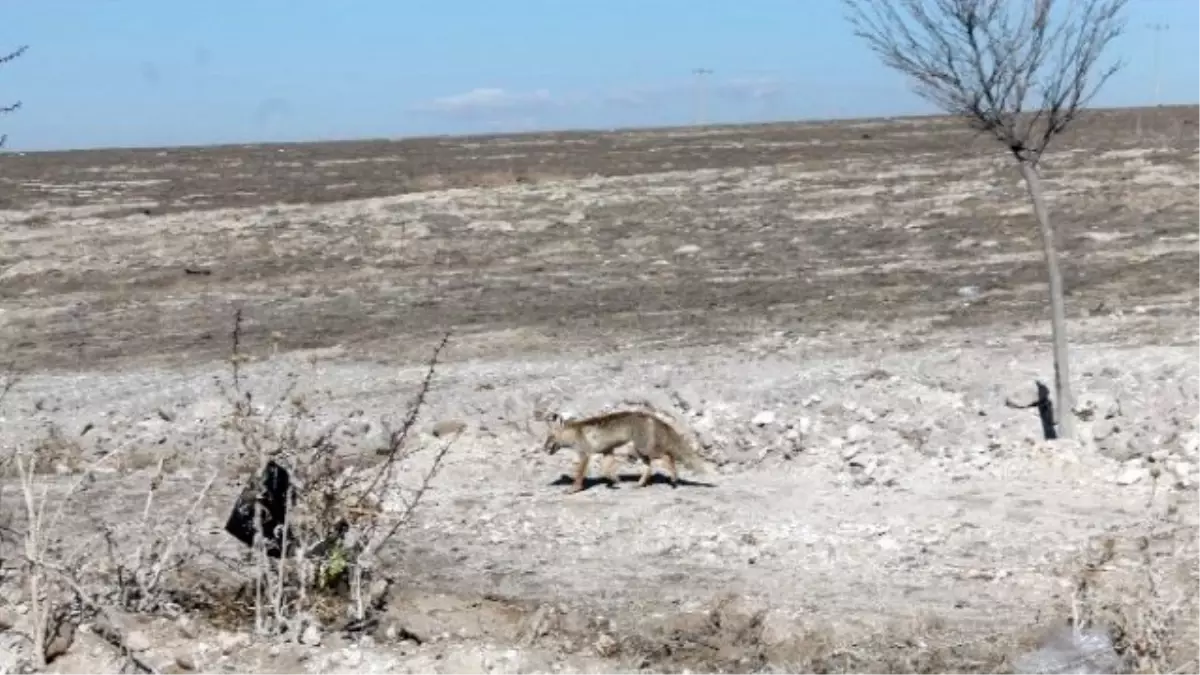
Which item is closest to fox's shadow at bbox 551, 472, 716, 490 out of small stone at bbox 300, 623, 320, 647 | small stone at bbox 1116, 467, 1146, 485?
small stone at bbox 1116, 467, 1146, 485

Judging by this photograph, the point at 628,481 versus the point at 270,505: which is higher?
the point at 270,505

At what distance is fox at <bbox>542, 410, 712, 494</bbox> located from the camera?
10945mm

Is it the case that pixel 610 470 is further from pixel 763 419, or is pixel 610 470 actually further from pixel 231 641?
pixel 231 641

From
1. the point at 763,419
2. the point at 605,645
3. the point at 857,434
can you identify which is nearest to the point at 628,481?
the point at 763,419

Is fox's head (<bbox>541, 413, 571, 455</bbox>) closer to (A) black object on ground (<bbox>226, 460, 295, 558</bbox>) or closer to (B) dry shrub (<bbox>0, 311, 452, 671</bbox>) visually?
(B) dry shrub (<bbox>0, 311, 452, 671</bbox>)

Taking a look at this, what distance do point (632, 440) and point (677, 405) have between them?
211 cm

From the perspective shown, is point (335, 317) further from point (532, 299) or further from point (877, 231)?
point (877, 231)

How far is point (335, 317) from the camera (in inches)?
823

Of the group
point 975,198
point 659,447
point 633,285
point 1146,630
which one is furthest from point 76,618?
point 975,198

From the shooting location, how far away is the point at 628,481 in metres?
11.5

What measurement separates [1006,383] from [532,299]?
32.2ft

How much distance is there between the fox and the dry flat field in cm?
20

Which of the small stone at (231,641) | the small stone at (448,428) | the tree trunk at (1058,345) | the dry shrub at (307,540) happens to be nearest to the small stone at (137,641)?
the small stone at (231,641)

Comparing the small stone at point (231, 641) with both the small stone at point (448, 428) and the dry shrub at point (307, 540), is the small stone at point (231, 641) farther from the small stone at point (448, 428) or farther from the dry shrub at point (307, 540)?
the small stone at point (448, 428)
